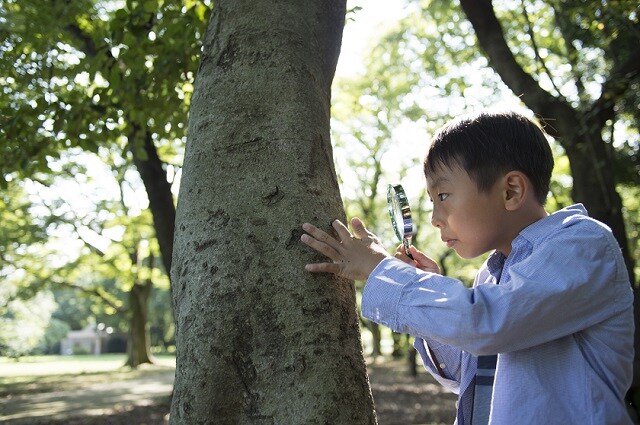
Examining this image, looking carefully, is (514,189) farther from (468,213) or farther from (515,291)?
(515,291)

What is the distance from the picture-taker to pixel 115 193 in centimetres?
2155

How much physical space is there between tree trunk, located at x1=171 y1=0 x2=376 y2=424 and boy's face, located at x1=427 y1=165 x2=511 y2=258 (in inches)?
14.5

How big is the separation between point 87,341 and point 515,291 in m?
74.8

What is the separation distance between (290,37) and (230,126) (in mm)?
415

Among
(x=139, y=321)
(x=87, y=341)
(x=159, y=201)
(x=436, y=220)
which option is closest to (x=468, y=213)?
(x=436, y=220)

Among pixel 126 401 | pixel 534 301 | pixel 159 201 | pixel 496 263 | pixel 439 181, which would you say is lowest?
pixel 126 401

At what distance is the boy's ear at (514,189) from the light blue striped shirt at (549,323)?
0.14 meters

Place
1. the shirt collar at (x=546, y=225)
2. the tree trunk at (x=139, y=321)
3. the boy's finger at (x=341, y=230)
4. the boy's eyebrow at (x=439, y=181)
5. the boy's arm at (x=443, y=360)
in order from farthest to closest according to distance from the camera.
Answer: the tree trunk at (x=139, y=321)
the boy's arm at (x=443, y=360)
the boy's finger at (x=341, y=230)
the boy's eyebrow at (x=439, y=181)
the shirt collar at (x=546, y=225)

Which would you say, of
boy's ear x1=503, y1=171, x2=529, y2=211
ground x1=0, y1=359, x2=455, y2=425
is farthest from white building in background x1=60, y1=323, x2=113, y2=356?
boy's ear x1=503, y1=171, x2=529, y2=211

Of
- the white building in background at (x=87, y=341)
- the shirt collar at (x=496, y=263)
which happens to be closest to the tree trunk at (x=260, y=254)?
the shirt collar at (x=496, y=263)

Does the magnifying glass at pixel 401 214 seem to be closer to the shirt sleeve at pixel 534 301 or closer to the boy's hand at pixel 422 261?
the boy's hand at pixel 422 261

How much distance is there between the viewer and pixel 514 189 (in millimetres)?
1640

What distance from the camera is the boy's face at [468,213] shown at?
164 cm

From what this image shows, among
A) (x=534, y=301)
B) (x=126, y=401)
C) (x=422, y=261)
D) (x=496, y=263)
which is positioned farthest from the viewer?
(x=126, y=401)
